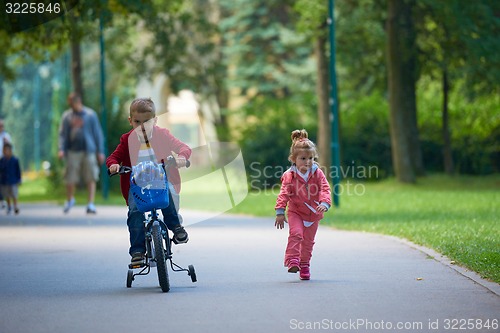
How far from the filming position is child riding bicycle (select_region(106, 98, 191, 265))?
11094mm

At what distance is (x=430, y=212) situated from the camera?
76.5 ft

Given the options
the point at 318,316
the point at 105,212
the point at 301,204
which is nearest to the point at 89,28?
the point at 105,212

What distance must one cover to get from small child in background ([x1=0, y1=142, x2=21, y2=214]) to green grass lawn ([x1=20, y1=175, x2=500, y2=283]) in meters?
3.80

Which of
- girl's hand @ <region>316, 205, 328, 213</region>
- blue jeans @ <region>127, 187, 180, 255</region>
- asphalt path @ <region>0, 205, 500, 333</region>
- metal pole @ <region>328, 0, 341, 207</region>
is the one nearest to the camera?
asphalt path @ <region>0, 205, 500, 333</region>

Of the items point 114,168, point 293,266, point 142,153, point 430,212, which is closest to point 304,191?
point 293,266

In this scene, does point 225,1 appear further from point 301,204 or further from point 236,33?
point 301,204

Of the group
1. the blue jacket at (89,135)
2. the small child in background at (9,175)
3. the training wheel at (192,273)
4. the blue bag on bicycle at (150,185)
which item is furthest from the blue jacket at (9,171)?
the blue bag on bicycle at (150,185)

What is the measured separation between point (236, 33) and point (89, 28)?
27347mm

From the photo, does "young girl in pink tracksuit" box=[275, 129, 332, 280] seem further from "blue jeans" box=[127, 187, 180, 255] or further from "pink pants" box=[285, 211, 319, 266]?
"blue jeans" box=[127, 187, 180, 255]

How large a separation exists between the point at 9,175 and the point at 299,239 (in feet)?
48.0

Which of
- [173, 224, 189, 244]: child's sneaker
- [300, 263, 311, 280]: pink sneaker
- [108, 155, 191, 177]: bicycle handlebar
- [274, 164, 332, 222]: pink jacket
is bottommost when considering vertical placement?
[300, 263, 311, 280]: pink sneaker

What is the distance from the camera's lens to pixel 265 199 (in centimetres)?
3203

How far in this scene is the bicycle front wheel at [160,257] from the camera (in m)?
10.6

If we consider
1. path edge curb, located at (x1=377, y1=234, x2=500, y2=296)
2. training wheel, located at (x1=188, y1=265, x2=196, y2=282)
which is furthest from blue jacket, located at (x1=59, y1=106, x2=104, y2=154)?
training wheel, located at (x1=188, y1=265, x2=196, y2=282)
